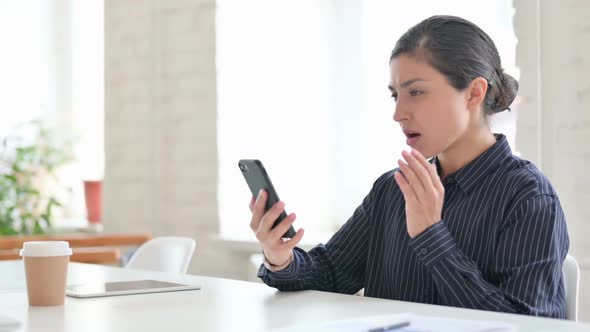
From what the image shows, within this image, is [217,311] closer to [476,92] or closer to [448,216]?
[448,216]

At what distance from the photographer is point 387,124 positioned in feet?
11.9

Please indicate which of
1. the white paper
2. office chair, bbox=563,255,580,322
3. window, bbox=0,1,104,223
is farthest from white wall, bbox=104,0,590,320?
the white paper

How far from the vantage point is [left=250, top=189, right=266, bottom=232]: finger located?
171cm

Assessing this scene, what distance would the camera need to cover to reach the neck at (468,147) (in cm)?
186

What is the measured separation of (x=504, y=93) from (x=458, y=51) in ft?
0.51

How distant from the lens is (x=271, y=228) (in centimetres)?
174

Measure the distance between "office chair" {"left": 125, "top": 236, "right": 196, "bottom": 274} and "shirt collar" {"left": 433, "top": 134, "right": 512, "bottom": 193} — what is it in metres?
1.00

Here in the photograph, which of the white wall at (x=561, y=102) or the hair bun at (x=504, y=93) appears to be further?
the white wall at (x=561, y=102)

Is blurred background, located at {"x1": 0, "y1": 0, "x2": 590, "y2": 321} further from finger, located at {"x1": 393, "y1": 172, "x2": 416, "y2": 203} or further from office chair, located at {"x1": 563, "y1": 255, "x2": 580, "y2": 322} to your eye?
finger, located at {"x1": 393, "y1": 172, "x2": 416, "y2": 203}

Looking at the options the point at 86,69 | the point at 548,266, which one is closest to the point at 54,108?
the point at 86,69

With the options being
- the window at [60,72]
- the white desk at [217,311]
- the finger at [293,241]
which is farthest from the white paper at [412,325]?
the window at [60,72]

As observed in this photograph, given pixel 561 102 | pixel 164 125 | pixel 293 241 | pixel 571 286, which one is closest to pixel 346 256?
pixel 293 241

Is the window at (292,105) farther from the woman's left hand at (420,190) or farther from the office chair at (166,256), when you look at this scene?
the woman's left hand at (420,190)

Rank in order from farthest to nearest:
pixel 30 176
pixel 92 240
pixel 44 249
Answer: pixel 30 176, pixel 92 240, pixel 44 249
